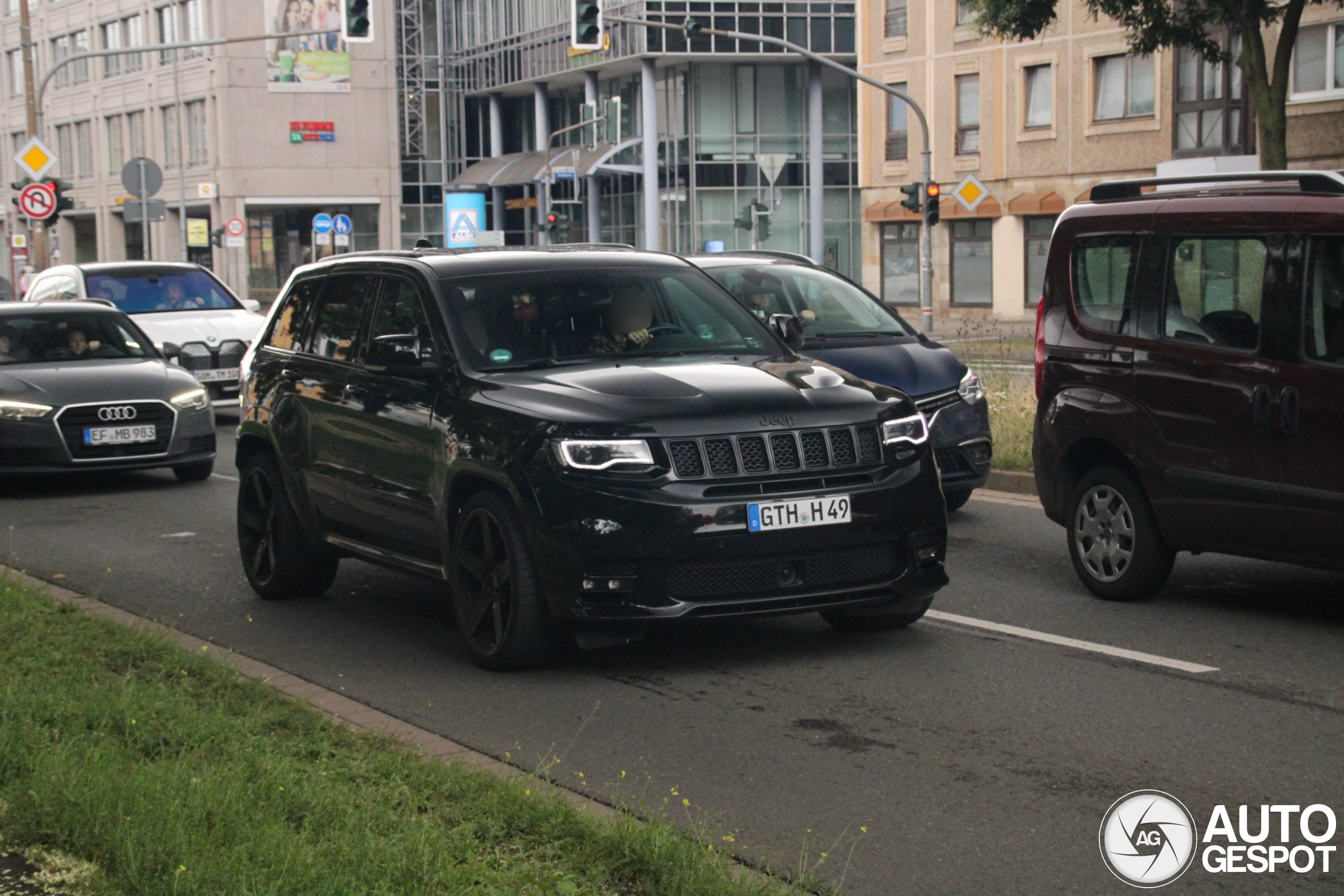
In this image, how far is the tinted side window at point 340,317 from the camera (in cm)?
874

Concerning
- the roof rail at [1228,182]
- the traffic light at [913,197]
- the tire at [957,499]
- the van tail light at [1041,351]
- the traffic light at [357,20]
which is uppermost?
the traffic light at [357,20]

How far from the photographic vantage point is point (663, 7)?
209ft

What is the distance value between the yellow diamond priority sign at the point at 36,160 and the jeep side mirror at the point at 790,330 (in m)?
26.3

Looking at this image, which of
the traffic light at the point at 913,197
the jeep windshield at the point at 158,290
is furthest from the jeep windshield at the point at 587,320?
the traffic light at the point at 913,197

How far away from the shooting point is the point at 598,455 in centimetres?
693

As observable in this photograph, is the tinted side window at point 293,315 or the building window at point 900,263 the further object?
the building window at point 900,263

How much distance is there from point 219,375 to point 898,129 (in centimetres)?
A: 3564

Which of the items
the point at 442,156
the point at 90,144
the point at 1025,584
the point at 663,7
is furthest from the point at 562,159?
the point at 1025,584

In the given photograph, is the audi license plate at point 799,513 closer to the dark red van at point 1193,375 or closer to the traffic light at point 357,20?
the dark red van at point 1193,375

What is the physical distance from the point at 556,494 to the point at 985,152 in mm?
43933

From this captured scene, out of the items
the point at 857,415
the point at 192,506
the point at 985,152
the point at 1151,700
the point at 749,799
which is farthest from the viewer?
the point at 985,152

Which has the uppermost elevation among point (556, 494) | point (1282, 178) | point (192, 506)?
point (1282, 178)

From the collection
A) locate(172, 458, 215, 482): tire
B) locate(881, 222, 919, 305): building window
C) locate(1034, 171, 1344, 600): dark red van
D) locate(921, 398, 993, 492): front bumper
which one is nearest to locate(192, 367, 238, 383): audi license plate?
locate(172, 458, 215, 482): tire

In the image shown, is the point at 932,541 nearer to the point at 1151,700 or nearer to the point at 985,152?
the point at 1151,700
